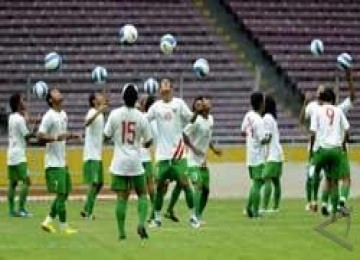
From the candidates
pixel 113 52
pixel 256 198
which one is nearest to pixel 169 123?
pixel 256 198

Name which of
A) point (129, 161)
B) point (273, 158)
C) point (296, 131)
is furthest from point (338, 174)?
point (296, 131)

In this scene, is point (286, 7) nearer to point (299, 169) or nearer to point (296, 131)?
point (296, 131)

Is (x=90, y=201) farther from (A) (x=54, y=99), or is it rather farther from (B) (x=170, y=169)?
(A) (x=54, y=99)

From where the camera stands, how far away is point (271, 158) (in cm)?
2219

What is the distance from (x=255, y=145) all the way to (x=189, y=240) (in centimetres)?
501

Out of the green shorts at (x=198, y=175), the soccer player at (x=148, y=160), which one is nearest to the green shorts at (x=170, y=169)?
the soccer player at (x=148, y=160)

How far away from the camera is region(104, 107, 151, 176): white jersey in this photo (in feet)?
53.6

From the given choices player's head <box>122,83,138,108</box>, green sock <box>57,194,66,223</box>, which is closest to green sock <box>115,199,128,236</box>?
player's head <box>122,83,138,108</box>

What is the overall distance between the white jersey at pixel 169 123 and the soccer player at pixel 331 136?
2047 millimetres

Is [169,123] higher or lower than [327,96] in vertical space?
lower

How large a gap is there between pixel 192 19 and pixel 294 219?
19.1m

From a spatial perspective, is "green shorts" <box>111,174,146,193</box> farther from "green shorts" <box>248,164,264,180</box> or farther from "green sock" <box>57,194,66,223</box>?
"green shorts" <box>248,164,264,180</box>

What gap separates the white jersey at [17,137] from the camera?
22.2m

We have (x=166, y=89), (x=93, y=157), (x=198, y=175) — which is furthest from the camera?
(x=93, y=157)
